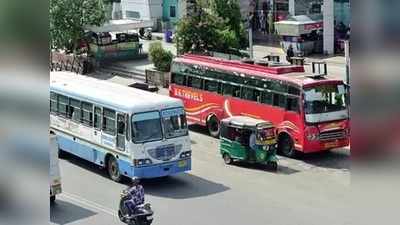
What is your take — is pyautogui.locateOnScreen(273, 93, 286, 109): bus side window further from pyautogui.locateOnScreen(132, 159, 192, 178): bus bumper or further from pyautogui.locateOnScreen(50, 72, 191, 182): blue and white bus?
pyautogui.locateOnScreen(132, 159, 192, 178): bus bumper

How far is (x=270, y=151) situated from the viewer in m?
12.0

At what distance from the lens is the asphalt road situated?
377 inches

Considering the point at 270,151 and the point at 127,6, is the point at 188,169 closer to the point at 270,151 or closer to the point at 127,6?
the point at 270,151

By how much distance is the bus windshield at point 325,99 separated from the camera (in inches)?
489

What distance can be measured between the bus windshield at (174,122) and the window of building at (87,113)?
1.61 m

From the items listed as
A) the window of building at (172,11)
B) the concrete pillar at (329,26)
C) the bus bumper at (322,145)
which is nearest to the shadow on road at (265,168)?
the bus bumper at (322,145)

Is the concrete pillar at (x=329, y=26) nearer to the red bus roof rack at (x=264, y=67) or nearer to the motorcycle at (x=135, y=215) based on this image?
the red bus roof rack at (x=264, y=67)

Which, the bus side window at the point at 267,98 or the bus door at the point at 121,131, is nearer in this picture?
the bus door at the point at 121,131

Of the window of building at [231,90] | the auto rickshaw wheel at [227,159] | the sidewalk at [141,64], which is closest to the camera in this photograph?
the auto rickshaw wheel at [227,159]

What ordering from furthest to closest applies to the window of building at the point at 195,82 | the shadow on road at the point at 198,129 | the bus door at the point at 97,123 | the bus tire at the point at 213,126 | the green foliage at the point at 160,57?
the green foliage at the point at 160,57, the shadow on road at the point at 198,129, the window of building at the point at 195,82, the bus tire at the point at 213,126, the bus door at the point at 97,123

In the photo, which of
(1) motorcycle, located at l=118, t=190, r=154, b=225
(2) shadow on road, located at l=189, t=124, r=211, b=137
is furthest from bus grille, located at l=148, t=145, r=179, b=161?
(2) shadow on road, located at l=189, t=124, r=211, b=137

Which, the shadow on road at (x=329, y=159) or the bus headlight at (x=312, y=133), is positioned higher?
the bus headlight at (x=312, y=133)

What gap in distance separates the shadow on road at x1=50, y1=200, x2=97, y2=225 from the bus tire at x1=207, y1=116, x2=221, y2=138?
4922mm
